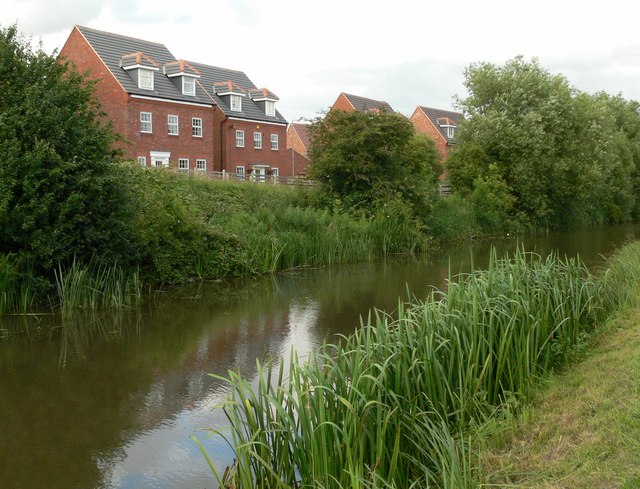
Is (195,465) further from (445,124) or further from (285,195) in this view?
(445,124)

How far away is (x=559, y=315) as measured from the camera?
8.77 m

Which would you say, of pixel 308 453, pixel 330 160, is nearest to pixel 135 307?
pixel 308 453

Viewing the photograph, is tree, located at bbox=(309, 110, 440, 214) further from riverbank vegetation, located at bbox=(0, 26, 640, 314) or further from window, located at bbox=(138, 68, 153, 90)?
window, located at bbox=(138, 68, 153, 90)

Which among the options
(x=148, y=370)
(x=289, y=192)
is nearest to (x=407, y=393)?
(x=148, y=370)

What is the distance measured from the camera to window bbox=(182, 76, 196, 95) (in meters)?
41.8

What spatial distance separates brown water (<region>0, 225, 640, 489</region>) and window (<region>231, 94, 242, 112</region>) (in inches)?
1111

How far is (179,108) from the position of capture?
4112 cm

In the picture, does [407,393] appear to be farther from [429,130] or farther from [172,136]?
[429,130]

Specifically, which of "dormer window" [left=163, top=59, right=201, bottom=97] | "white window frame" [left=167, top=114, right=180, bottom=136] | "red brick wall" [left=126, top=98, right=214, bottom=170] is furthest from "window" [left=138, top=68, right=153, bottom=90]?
"dormer window" [left=163, top=59, right=201, bottom=97]

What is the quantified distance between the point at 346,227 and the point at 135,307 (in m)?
11.5

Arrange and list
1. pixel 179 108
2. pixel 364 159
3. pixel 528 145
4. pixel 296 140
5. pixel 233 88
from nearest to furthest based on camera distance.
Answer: pixel 364 159 → pixel 528 145 → pixel 179 108 → pixel 233 88 → pixel 296 140

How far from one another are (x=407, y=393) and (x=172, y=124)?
36.8 m

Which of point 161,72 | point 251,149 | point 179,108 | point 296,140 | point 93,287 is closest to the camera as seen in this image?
point 93,287

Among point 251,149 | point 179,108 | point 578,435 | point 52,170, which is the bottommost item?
point 578,435
